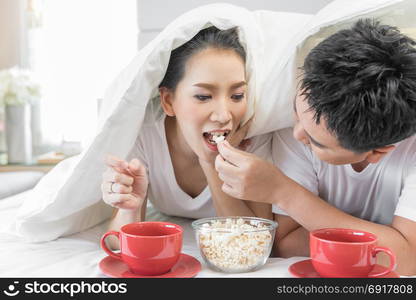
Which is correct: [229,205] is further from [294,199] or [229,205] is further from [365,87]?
[365,87]

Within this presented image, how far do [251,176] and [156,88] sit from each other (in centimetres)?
38

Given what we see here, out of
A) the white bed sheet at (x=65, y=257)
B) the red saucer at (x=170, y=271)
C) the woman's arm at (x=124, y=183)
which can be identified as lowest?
the white bed sheet at (x=65, y=257)

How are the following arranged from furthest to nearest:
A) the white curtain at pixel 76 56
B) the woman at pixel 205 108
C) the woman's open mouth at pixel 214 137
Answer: the white curtain at pixel 76 56, the woman's open mouth at pixel 214 137, the woman at pixel 205 108

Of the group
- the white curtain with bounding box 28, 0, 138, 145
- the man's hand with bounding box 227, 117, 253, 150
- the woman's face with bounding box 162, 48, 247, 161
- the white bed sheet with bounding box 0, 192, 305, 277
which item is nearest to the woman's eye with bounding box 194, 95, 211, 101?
the woman's face with bounding box 162, 48, 247, 161

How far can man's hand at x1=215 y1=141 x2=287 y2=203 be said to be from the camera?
940 mm

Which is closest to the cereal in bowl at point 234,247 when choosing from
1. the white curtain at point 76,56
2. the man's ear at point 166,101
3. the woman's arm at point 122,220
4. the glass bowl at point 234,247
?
the glass bowl at point 234,247

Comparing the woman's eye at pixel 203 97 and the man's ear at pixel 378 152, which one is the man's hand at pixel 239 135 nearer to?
the woman's eye at pixel 203 97

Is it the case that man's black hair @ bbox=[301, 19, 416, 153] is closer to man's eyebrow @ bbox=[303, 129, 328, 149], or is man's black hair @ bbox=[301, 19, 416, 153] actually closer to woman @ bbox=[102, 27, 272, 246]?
man's eyebrow @ bbox=[303, 129, 328, 149]

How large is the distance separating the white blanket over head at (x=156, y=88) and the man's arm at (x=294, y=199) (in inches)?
8.6

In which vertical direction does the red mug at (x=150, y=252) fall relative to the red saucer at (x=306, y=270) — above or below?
above

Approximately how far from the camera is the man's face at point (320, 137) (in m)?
0.87

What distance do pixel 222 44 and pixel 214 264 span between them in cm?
52

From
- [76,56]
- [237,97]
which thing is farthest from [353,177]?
[76,56]

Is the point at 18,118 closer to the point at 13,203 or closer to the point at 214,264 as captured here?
the point at 13,203
